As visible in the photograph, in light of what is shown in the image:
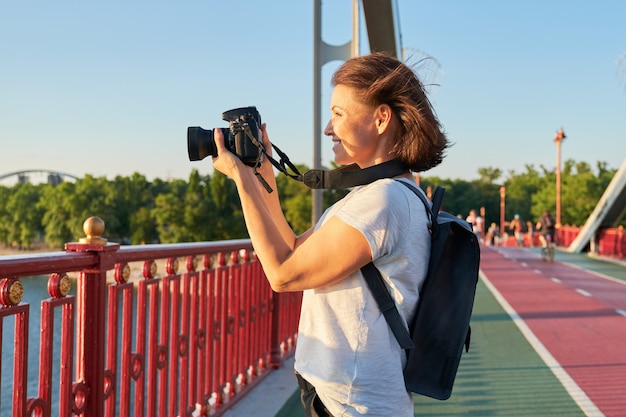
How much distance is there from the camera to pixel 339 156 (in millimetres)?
1669

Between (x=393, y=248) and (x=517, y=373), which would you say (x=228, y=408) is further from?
(x=393, y=248)

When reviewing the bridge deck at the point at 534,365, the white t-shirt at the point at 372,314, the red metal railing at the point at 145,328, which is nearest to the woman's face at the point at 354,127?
the white t-shirt at the point at 372,314

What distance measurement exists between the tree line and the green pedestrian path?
8337 cm

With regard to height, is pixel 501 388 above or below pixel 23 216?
above

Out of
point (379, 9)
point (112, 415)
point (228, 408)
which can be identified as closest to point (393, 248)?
point (112, 415)

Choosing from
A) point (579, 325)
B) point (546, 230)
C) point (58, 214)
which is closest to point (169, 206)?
point (58, 214)

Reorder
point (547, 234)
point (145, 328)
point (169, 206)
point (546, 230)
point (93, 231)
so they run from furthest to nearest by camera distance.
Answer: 1. point (169, 206)
2. point (546, 230)
3. point (547, 234)
4. point (145, 328)
5. point (93, 231)

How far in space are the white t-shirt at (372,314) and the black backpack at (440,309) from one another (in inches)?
0.9

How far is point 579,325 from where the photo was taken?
8.30 metres

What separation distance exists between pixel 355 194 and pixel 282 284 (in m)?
0.26

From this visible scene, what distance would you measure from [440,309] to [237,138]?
62cm

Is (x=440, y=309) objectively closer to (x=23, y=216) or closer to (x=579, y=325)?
(x=579, y=325)

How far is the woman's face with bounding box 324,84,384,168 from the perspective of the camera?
1.60 metres

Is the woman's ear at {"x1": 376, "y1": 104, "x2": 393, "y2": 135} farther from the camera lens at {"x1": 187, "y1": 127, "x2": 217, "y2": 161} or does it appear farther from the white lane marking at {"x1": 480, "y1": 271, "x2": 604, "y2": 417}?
the white lane marking at {"x1": 480, "y1": 271, "x2": 604, "y2": 417}
